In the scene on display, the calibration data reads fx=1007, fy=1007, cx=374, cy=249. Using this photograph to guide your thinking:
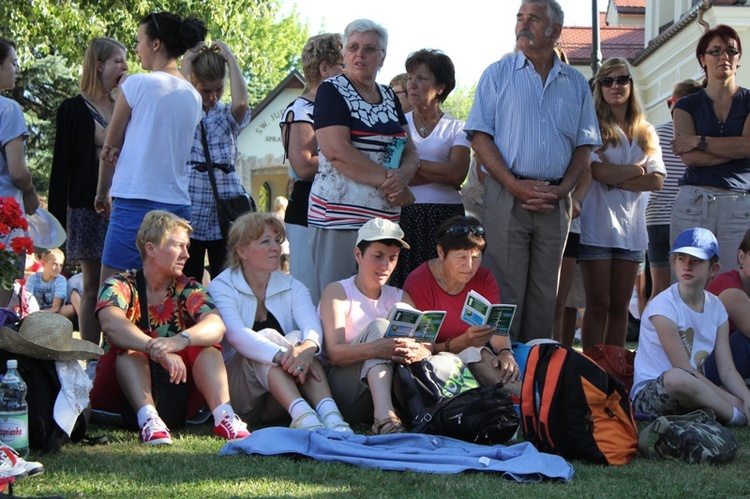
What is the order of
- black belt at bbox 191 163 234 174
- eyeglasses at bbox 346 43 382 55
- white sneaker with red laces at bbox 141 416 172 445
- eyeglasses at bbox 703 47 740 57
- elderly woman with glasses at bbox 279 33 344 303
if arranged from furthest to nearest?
eyeglasses at bbox 703 47 740 57
black belt at bbox 191 163 234 174
elderly woman with glasses at bbox 279 33 344 303
eyeglasses at bbox 346 43 382 55
white sneaker with red laces at bbox 141 416 172 445

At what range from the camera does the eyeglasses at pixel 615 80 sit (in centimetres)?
743

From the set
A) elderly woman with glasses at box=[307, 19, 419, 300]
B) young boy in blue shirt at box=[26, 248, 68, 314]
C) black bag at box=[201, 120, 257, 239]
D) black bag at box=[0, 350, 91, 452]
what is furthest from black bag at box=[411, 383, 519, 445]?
young boy in blue shirt at box=[26, 248, 68, 314]

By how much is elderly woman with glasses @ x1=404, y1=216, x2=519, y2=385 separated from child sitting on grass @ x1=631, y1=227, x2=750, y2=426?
2.79 feet

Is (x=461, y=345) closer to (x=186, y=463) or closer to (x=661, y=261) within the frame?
(x=186, y=463)

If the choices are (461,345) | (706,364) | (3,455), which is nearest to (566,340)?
(706,364)

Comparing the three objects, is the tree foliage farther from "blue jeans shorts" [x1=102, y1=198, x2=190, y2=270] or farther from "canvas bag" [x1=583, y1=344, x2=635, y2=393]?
"canvas bag" [x1=583, y1=344, x2=635, y2=393]

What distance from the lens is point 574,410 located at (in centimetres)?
486

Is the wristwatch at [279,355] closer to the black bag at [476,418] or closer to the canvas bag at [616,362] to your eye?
the black bag at [476,418]

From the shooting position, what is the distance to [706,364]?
20.7 ft

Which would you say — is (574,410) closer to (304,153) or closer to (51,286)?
Result: (304,153)

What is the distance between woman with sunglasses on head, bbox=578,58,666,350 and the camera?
24.3 ft

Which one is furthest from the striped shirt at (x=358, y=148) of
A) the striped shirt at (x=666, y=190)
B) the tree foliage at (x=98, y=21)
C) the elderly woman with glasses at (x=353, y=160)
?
the tree foliage at (x=98, y=21)

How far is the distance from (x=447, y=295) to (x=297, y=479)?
2.11 meters

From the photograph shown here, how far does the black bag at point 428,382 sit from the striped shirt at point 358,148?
3.46 ft
